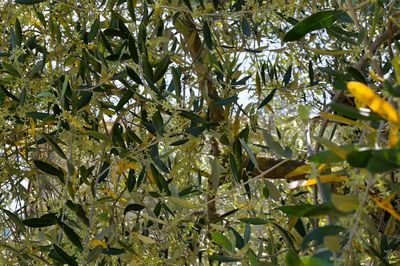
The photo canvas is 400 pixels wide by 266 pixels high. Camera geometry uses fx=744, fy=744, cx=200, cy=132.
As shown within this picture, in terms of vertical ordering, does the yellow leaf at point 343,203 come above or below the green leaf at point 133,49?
below

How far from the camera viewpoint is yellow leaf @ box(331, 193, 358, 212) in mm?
734

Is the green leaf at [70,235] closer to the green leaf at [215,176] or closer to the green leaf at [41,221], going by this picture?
the green leaf at [41,221]

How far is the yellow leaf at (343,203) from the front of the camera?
2.41 feet

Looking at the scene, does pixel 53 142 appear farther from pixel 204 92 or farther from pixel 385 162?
pixel 385 162

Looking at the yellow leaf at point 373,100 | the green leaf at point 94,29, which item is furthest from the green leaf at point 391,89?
the green leaf at point 94,29

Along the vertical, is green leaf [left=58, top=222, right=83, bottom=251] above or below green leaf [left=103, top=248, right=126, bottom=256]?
above

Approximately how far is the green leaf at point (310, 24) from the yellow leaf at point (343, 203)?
359 mm

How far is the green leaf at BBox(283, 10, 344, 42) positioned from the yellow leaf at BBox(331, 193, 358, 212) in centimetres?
36

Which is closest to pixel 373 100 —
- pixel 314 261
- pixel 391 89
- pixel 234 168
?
pixel 391 89

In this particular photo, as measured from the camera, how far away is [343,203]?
0.74 meters

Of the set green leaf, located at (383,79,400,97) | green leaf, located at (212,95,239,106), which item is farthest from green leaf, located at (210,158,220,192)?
green leaf, located at (383,79,400,97)

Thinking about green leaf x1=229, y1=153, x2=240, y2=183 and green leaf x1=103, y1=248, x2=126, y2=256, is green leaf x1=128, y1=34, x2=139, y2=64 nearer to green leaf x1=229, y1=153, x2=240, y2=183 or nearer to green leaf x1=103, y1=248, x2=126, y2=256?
green leaf x1=229, y1=153, x2=240, y2=183

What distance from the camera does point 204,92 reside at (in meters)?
1.54

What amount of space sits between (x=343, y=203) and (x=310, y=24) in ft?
1.32
